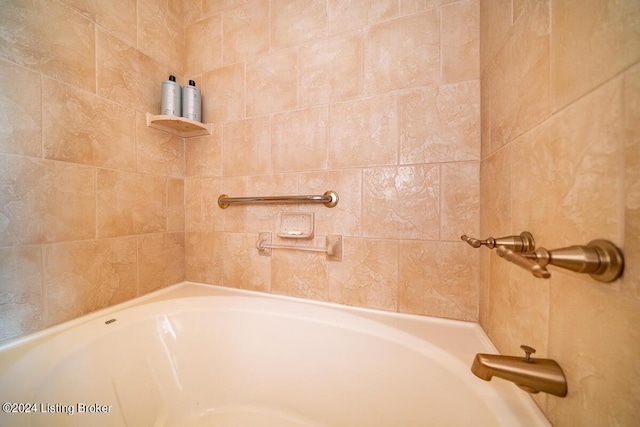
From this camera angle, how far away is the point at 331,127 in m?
0.94

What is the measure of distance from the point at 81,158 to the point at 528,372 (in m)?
1.41

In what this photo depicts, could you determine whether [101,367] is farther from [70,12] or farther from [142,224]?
[70,12]

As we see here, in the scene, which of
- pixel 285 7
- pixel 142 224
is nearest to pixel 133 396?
pixel 142 224

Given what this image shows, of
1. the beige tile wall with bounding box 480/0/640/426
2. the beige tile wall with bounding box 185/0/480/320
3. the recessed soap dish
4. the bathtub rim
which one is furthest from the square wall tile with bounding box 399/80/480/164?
the bathtub rim

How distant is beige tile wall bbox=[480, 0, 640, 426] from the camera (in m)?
0.26

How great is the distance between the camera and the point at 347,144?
91 centimetres

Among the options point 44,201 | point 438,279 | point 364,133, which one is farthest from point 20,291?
point 438,279

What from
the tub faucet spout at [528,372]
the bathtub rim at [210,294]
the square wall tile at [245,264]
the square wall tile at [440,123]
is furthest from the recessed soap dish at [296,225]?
the tub faucet spout at [528,372]

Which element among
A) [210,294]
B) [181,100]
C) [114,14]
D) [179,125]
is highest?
[114,14]

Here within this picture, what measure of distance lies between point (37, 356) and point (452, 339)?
1.25 metres

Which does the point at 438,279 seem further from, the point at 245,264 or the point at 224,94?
the point at 224,94

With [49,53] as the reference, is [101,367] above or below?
below

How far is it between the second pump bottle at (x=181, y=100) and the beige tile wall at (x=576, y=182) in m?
1.24

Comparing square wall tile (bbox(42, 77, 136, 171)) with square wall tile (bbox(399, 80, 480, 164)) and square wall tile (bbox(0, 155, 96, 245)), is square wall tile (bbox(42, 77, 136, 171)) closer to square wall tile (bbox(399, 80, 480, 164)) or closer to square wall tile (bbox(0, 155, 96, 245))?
square wall tile (bbox(0, 155, 96, 245))
